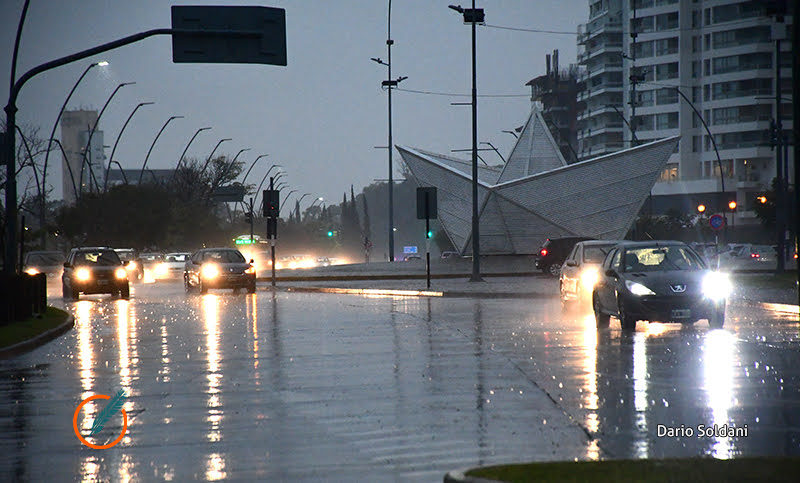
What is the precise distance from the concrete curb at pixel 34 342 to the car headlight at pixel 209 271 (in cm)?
1609

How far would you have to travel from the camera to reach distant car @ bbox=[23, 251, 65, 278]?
48.6 meters

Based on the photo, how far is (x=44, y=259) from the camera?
50500mm

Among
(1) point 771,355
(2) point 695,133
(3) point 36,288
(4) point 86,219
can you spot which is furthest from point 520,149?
(1) point 771,355

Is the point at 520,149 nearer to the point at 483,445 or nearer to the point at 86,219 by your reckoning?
the point at 86,219

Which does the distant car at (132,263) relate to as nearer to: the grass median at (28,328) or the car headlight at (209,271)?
the car headlight at (209,271)

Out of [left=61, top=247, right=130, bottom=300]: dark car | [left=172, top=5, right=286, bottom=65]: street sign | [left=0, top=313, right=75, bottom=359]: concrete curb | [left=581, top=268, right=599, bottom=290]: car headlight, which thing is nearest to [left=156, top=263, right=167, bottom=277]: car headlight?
[left=61, top=247, right=130, bottom=300]: dark car

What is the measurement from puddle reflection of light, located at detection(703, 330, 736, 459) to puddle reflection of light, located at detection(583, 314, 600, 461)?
0.86 metres

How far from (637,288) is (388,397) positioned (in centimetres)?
900

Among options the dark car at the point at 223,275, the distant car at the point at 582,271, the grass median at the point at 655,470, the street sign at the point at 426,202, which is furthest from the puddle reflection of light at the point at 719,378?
the dark car at the point at 223,275

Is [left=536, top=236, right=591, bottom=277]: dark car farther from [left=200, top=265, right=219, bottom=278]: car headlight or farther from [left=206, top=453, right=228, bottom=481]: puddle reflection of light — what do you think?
[left=206, top=453, right=228, bottom=481]: puddle reflection of light

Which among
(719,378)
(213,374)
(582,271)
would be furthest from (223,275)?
(719,378)

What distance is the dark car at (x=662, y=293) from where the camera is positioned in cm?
1888

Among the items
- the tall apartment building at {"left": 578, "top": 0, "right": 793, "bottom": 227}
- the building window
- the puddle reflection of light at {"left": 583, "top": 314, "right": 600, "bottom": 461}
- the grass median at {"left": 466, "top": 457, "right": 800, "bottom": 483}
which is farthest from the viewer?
the building window

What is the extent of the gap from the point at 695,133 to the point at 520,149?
45695 millimetres
